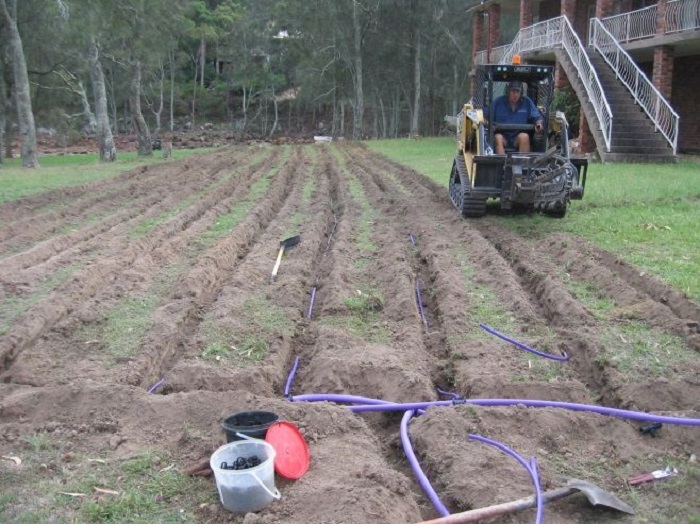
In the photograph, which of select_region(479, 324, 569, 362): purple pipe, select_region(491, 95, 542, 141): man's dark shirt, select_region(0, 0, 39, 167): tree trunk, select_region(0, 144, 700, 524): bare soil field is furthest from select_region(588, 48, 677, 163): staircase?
select_region(0, 0, 39, 167): tree trunk

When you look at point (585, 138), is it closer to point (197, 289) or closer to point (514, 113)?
point (514, 113)

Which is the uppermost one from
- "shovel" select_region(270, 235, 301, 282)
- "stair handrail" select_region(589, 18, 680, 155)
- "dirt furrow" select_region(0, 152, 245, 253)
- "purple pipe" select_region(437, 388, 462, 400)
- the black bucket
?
"stair handrail" select_region(589, 18, 680, 155)

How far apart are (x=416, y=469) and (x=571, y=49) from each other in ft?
71.3

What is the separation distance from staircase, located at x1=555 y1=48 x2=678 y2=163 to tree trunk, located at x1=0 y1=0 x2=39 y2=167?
17.5 meters

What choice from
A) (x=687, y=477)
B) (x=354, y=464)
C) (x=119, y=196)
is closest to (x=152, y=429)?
(x=354, y=464)

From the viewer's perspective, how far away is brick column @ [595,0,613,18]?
22531 millimetres

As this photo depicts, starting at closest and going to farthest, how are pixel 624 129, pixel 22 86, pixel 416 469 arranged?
pixel 416 469 → pixel 624 129 → pixel 22 86

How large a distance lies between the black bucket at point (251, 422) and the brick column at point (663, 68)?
19150mm

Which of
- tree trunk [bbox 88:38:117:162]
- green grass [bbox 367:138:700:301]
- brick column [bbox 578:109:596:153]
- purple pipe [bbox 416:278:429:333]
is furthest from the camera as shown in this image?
tree trunk [bbox 88:38:117:162]

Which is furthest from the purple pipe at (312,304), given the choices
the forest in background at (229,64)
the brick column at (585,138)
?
the forest in background at (229,64)

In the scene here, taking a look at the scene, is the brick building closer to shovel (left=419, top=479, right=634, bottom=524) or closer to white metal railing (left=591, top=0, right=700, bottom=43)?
white metal railing (left=591, top=0, right=700, bottom=43)

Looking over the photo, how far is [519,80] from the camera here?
11.4 meters

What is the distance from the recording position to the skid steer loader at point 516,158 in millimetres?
10023

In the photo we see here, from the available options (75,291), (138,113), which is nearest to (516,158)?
(75,291)
